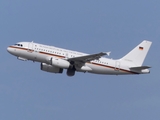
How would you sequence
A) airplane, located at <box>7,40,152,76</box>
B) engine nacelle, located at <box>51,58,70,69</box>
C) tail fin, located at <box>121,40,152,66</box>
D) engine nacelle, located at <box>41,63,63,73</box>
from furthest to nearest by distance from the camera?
1. tail fin, located at <box>121,40,152,66</box>
2. engine nacelle, located at <box>41,63,63,73</box>
3. airplane, located at <box>7,40,152,76</box>
4. engine nacelle, located at <box>51,58,70,69</box>

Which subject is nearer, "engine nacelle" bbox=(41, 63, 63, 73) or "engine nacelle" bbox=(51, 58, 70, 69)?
"engine nacelle" bbox=(51, 58, 70, 69)

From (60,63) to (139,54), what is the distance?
16324 millimetres

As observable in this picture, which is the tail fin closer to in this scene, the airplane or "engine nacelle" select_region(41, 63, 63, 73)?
the airplane

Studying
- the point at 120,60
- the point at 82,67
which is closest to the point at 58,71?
the point at 82,67

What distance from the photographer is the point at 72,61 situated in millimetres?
79375

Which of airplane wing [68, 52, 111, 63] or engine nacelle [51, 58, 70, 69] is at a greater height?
airplane wing [68, 52, 111, 63]

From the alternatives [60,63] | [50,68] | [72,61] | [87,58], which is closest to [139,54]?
[87,58]

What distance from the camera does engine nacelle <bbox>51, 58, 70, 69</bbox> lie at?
77.4 metres

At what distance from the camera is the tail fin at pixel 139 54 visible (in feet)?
282

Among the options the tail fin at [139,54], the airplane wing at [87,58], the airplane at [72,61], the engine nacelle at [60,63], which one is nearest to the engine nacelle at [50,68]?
→ the airplane at [72,61]

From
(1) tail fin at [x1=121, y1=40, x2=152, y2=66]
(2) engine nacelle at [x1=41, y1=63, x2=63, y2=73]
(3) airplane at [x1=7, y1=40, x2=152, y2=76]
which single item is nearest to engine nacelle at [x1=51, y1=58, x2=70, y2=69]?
(3) airplane at [x1=7, y1=40, x2=152, y2=76]

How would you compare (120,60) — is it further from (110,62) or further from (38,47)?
(38,47)

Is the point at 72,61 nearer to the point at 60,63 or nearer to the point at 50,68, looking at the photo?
the point at 60,63

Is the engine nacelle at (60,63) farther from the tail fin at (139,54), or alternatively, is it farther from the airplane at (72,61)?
the tail fin at (139,54)
